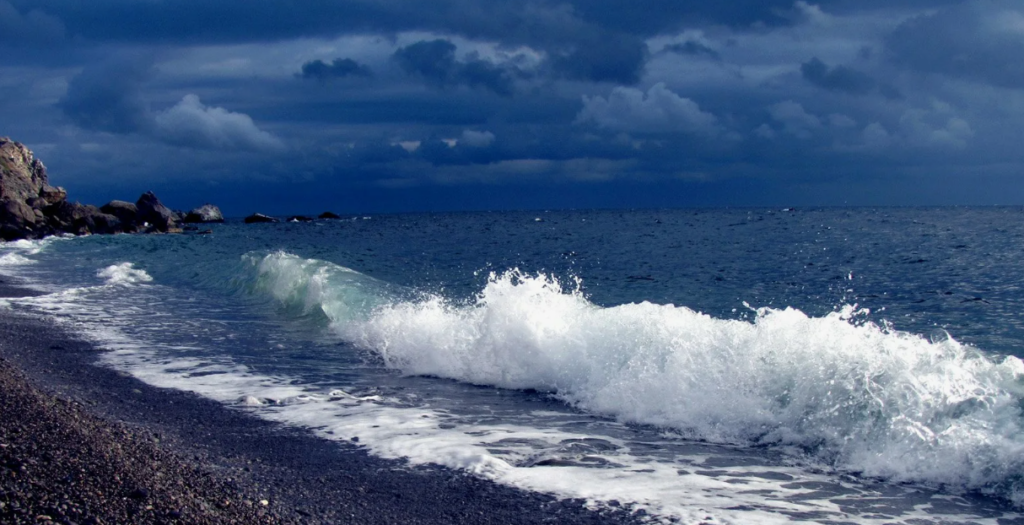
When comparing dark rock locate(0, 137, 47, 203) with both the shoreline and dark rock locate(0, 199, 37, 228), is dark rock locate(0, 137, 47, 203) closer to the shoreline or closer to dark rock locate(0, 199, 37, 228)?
dark rock locate(0, 199, 37, 228)

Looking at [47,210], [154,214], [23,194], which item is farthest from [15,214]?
[154,214]

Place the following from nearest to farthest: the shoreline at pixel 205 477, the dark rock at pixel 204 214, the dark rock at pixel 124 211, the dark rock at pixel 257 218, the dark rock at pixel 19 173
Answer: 1. the shoreline at pixel 205 477
2. the dark rock at pixel 19 173
3. the dark rock at pixel 124 211
4. the dark rock at pixel 204 214
5. the dark rock at pixel 257 218

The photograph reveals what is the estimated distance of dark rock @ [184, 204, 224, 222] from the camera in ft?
411

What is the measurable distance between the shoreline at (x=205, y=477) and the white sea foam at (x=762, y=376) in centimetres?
325

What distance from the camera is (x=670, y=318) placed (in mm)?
11602

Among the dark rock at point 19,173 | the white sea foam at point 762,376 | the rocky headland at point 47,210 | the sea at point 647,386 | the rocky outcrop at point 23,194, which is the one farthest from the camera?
the dark rock at point 19,173

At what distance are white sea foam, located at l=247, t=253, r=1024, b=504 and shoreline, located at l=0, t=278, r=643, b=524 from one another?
3247mm

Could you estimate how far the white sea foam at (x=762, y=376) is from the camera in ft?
24.4

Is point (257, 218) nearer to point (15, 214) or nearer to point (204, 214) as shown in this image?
point (204, 214)

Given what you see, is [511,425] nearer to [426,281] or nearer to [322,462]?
[322,462]

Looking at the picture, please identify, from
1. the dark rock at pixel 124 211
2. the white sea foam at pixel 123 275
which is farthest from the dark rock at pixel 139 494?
the dark rock at pixel 124 211

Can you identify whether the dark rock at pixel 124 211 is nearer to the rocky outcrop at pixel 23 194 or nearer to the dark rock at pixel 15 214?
the rocky outcrop at pixel 23 194

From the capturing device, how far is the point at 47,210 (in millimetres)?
67625

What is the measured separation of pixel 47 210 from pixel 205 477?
72983 millimetres
